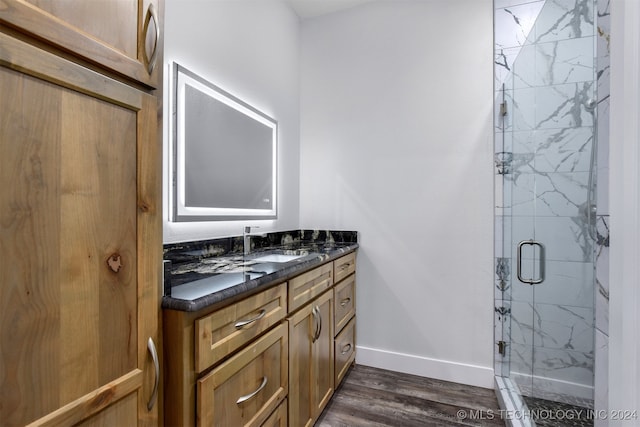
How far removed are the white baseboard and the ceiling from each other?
2.92m

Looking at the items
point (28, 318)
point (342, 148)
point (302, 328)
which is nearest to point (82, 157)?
point (28, 318)

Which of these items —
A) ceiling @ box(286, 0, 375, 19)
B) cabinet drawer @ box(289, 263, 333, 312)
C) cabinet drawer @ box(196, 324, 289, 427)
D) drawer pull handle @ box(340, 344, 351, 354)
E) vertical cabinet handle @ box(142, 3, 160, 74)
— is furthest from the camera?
ceiling @ box(286, 0, 375, 19)

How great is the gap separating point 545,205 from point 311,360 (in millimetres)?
1562

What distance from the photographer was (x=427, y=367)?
232 cm

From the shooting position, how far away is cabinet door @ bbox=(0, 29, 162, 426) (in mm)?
536

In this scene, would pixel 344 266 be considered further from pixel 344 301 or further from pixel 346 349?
pixel 346 349

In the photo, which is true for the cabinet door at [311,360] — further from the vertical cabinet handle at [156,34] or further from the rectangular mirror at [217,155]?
the vertical cabinet handle at [156,34]

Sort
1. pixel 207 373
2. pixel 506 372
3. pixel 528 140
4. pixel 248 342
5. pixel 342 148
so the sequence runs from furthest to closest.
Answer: pixel 342 148, pixel 506 372, pixel 528 140, pixel 248 342, pixel 207 373

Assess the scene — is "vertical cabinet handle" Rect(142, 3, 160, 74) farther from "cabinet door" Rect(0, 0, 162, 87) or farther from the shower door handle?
the shower door handle

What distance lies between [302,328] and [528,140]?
176 cm

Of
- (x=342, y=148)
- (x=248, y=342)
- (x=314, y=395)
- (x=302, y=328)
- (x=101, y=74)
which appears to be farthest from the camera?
(x=342, y=148)

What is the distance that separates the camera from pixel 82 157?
0.65 m

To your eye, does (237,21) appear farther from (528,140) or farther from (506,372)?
(506,372)

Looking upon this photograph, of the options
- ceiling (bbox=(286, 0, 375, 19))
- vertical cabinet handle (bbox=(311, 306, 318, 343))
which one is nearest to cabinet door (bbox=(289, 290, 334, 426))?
vertical cabinet handle (bbox=(311, 306, 318, 343))
